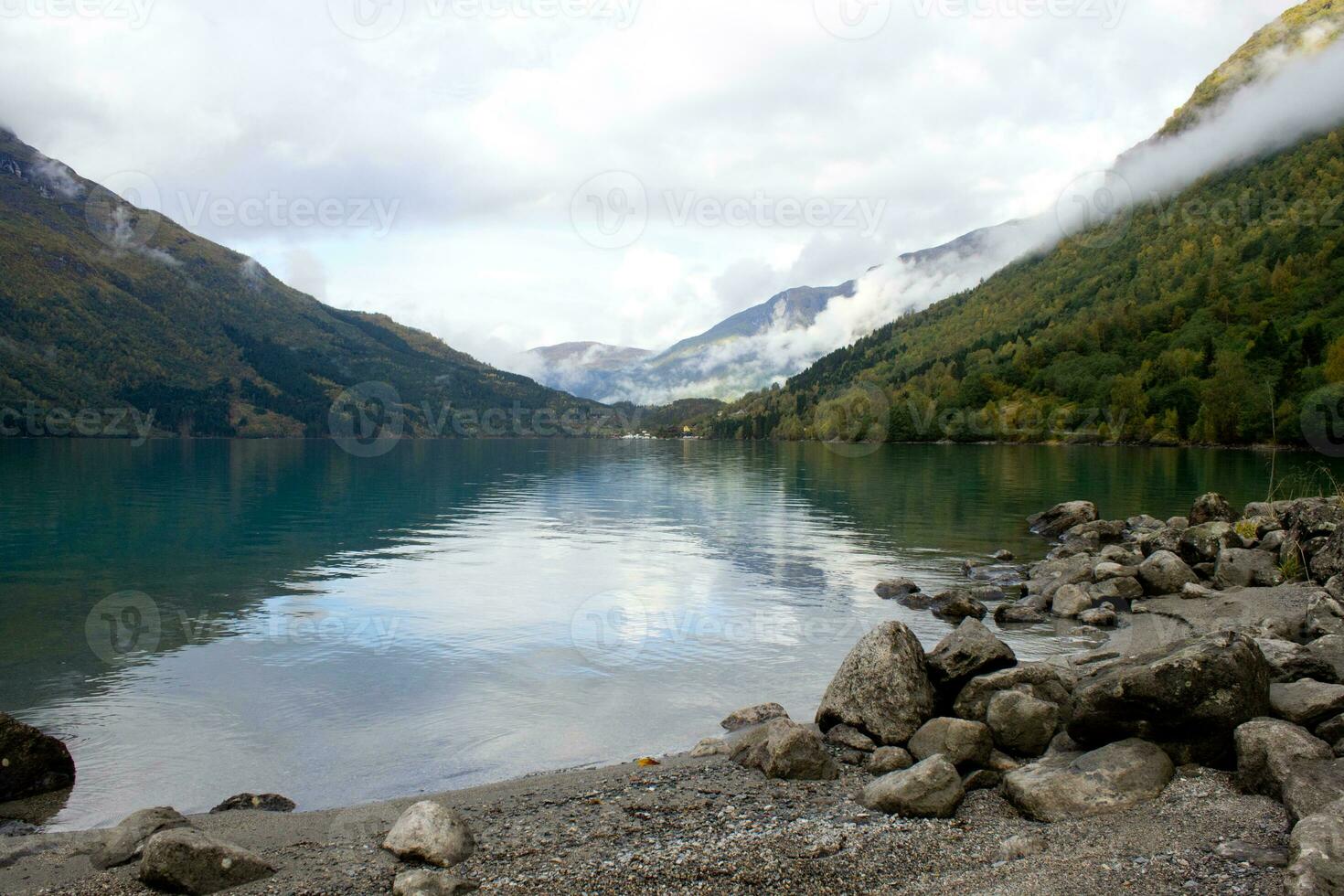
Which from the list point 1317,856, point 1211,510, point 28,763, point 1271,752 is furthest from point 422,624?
point 1211,510

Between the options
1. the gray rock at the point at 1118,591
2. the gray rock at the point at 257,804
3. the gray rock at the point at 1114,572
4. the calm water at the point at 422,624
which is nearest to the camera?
the gray rock at the point at 257,804

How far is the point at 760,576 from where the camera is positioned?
36344mm

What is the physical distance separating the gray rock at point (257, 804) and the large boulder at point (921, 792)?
29.6ft

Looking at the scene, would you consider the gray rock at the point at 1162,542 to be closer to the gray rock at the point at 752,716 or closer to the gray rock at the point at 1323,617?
the gray rock at the point at 1323,617

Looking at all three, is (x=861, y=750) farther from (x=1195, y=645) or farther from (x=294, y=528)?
(x=294, y=528)

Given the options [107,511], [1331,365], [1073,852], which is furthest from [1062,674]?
[1331,365]

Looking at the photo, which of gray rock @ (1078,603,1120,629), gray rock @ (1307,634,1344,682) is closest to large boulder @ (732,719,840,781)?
gray rock @ (1307,634,1344,682)

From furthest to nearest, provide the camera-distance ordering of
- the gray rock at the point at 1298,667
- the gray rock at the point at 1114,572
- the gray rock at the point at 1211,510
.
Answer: the gray rock at the point at 1211,510, the gray rock at the point at 1114,572, the gray rock at the point at 1298,667

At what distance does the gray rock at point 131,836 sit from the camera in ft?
35.8

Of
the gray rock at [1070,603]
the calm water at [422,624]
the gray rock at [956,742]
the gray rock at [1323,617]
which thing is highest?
the gray rock at [1323,617]

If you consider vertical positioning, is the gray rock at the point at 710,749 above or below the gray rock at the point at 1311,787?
below

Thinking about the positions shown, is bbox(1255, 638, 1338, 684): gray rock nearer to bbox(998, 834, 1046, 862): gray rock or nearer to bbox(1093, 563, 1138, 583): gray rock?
bbox(998, 834, 1046, 862): gray rock

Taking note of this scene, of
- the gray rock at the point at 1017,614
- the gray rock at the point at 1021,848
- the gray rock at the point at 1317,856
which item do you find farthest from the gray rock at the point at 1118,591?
the gray rock at the point at 1317,856

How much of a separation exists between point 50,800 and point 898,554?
115 ft
